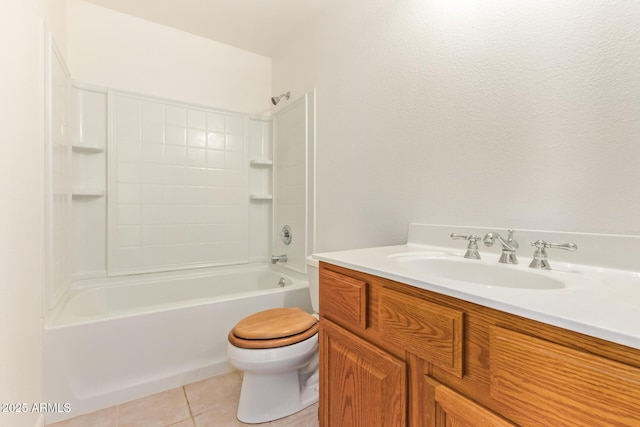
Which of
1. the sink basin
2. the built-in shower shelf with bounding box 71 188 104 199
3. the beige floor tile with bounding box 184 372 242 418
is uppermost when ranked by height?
the built-in shower shelf with bounding box 71 188 104 199

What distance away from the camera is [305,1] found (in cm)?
190

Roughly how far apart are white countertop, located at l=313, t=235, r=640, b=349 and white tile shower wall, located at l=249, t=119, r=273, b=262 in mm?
1883

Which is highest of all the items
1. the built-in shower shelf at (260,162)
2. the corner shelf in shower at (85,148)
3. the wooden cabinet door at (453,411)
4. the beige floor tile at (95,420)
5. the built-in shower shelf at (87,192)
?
the built-in shower shelf at (260,162)

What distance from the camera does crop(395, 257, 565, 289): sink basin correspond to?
2.58 feet

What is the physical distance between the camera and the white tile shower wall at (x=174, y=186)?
2.09m

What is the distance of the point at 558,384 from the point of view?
454 millimetres

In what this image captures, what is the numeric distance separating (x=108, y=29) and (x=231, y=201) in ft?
4.85

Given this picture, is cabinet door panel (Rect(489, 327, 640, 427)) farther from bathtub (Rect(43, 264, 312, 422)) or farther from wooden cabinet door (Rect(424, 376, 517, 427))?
bathtub (Rect(43, 264, 312, 422))

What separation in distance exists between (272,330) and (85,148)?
178cm

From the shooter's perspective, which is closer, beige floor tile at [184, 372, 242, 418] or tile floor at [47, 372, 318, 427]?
tile floor at [47, 372, 318, 427]

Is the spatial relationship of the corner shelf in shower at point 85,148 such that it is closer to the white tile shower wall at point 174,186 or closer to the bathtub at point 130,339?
the white tile shower wall at point 174,186

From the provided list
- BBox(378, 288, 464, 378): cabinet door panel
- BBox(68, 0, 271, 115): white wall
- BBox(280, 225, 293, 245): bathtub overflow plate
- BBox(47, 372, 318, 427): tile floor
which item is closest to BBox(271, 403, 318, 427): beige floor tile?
BBox(47, 372, 318, 427): tile floor

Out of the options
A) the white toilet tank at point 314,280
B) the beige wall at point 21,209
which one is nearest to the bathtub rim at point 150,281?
the beige wall at point 21,209

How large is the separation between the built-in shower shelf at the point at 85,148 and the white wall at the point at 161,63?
1.51 feet
